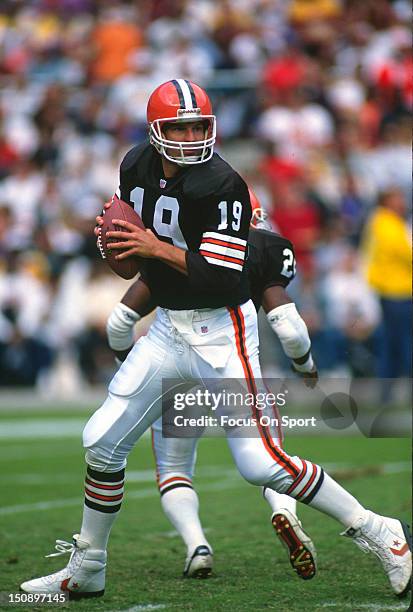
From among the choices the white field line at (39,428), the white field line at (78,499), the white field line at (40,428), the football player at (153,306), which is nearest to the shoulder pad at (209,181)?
the football player at (153,306)

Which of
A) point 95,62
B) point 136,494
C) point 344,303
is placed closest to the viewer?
point 136,494

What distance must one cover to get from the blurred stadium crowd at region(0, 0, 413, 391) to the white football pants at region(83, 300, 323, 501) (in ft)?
20.1

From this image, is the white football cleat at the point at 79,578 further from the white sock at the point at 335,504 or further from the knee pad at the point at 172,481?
the white sock at the point at 335,504

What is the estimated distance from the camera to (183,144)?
4.33m

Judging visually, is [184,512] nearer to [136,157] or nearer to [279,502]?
[279,502]

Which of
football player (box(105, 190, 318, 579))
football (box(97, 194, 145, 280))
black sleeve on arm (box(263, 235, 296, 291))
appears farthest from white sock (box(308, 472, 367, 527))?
black sleeve on arm (box(263, 235, 296, 291))

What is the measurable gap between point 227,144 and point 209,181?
29.8 feet

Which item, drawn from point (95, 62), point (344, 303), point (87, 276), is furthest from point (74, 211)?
point (344, 303)

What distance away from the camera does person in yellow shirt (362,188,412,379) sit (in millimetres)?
10102

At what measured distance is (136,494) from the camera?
7.20 meters

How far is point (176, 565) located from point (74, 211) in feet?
28.4

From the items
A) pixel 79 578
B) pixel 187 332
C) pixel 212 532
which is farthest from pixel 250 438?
pixel 212 532

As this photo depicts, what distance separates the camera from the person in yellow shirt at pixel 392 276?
1010 cm

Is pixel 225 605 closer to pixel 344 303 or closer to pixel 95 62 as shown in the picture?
pixel 344 303
